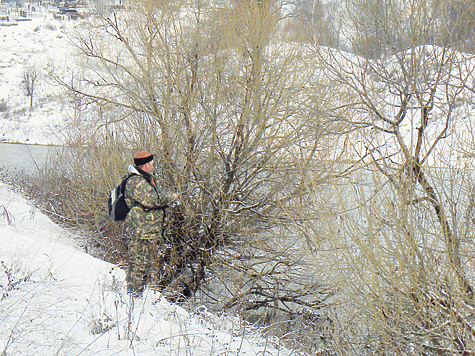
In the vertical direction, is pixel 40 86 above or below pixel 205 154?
above

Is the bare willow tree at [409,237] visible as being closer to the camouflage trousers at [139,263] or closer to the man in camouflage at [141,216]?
the man in camouflage at [141,216]

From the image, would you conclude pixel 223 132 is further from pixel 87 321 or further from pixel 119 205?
pixel 87 321

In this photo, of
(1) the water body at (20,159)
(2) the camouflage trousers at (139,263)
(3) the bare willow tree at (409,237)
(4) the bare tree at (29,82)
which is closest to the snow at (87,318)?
(2) the camouflage trousers at (139,263)

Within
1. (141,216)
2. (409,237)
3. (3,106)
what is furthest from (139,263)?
(3,106)

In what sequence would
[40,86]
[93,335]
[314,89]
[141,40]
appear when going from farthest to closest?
[40,86], [141,40], [314,89], [93,335]

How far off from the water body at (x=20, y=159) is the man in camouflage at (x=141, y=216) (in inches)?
356

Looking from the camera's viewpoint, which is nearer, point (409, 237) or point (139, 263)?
point (409, 237)

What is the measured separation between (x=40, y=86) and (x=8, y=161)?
946 inches

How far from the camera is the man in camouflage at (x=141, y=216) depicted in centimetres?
445

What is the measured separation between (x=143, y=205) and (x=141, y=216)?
18 cm

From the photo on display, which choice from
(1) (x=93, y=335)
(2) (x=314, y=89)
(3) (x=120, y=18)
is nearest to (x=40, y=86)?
(3) (x=120, y=18)

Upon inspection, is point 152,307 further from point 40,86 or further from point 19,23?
point 19,23

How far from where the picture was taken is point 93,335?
2.95 meters

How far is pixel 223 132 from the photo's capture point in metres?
6.87
